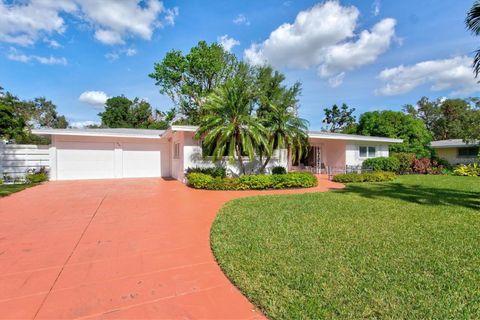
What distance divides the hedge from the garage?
590cm

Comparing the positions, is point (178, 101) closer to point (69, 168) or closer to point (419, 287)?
point (69, 168)

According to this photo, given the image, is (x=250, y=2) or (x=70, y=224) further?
(x=250, y=2)

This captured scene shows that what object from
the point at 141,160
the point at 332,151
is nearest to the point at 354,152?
the point at 332,151

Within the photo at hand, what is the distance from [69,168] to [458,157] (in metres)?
34.1

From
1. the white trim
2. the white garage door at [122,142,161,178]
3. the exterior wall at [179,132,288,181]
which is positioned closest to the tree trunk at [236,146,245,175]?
the exterior wall at [179,132,288,181]

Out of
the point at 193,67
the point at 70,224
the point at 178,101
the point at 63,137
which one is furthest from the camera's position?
the point at 178,101

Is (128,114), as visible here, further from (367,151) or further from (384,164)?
(384,164)

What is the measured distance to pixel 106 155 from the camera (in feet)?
52.9

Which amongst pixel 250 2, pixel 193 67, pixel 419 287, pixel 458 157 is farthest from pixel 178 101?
pixel 458 157

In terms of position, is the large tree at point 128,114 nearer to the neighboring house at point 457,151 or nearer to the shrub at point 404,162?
the shrub at point 404,162

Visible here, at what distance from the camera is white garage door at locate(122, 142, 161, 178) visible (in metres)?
16.6

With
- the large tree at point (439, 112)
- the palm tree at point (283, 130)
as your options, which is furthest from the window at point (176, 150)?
the large tree at point (439, 112)

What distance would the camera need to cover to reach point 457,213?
22.3 feet

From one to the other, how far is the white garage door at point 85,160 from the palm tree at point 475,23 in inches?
673
